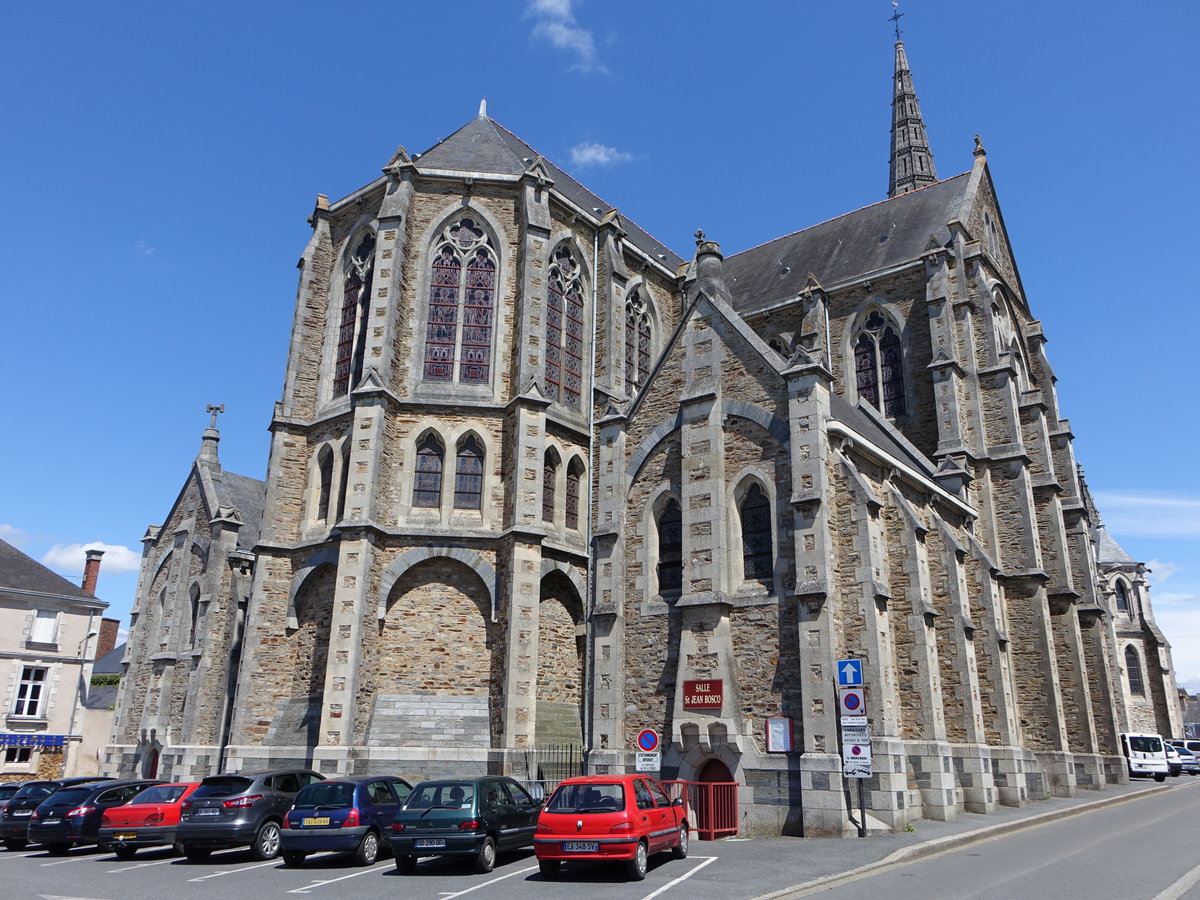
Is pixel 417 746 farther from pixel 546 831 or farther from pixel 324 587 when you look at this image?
pixel 546 831

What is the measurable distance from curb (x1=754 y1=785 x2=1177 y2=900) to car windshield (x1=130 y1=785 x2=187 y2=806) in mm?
11138

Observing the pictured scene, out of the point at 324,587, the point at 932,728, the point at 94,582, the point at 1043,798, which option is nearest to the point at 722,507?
the point at 932,728

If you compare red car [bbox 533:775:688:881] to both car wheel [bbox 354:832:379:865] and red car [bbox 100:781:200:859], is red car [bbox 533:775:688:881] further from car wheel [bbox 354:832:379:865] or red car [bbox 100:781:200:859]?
red car [bbox 100:781:200:859]

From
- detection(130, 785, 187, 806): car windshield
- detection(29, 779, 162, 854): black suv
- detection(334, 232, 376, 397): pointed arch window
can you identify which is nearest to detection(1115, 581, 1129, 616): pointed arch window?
detection(334, 232, 376, 397): pointed arch window

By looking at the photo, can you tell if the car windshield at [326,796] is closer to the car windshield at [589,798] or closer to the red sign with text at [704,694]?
the car windshield at [589,798]

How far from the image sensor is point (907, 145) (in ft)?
191

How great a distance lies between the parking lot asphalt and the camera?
10.4 meters

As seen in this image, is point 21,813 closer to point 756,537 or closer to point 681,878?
point 681,878

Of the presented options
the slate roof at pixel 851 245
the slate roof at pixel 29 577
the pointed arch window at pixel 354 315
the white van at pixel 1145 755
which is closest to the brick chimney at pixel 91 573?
the slate roof at pixel 29 577

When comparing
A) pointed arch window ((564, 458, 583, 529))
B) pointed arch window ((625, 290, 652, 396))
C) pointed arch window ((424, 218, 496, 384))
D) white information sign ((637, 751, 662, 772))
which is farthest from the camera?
pointed arch window ((625, 290, 652, 396))

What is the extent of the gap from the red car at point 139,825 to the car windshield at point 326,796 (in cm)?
240

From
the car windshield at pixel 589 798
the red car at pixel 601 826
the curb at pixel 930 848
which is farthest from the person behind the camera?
the car windshield at pixel 589 798

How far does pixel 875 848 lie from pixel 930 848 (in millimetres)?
905

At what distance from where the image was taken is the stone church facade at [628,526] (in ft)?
55.2
